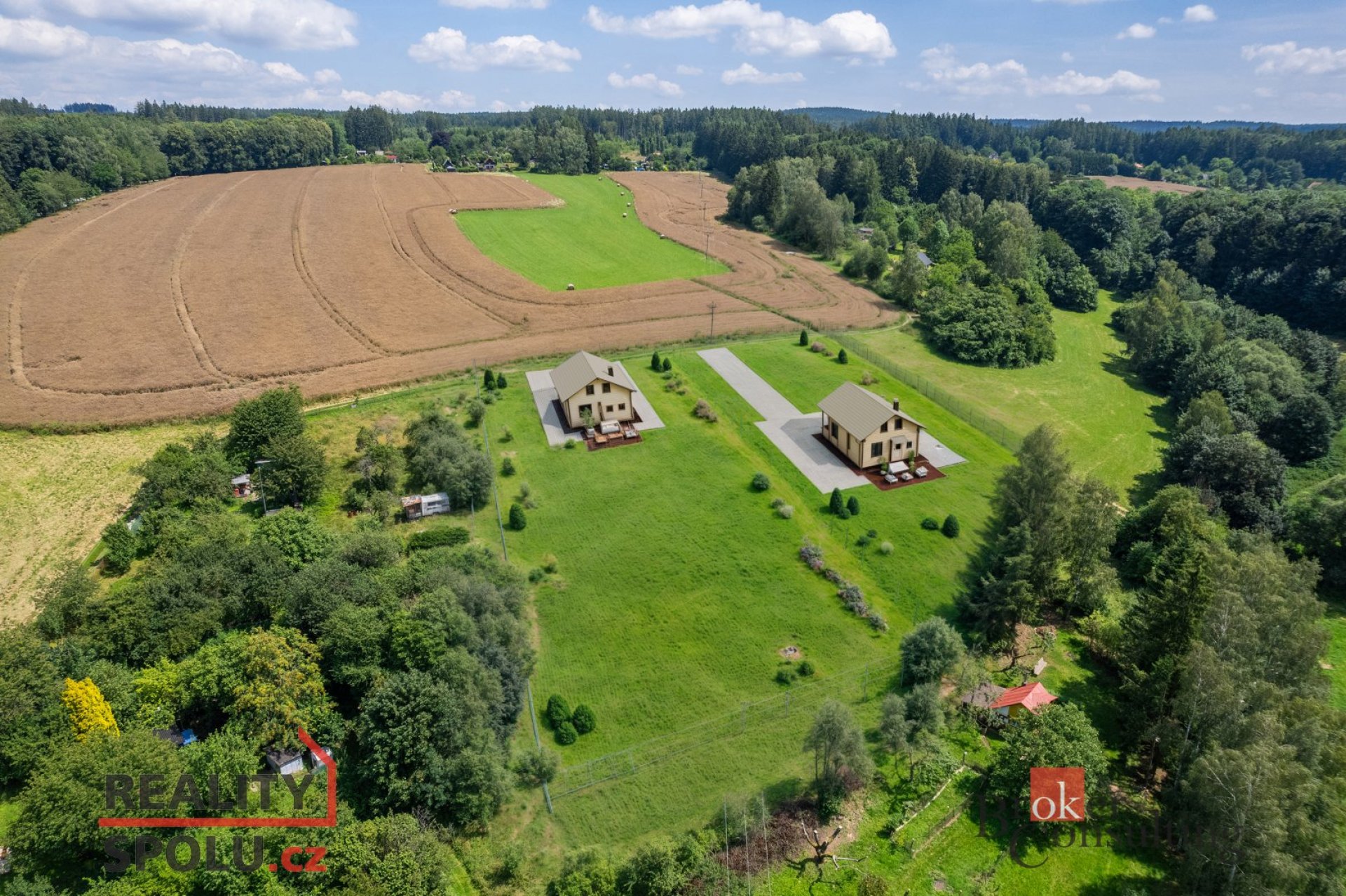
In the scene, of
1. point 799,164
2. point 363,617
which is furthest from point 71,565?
point 799,164

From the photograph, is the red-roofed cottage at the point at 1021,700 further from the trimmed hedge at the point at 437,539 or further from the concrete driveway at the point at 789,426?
the trimmed hedge at the point at 437,539

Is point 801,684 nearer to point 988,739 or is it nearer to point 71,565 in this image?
point 988,739

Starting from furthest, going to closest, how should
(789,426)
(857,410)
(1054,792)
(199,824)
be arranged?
(789,426) → (857,410) → (1054,792) → (199,824)

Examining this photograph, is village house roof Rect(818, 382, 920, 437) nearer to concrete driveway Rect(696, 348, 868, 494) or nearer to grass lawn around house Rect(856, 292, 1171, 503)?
concrete driveway Rect(696, 348, 868, 494)

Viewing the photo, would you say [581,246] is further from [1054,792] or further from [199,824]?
[1054,792]

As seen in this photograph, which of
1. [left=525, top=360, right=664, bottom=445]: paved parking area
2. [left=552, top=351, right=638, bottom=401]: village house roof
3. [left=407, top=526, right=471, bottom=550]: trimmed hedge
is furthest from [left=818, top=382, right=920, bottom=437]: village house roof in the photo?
[left=407, top=526, right=471, bottom=550]: trimmed hedge

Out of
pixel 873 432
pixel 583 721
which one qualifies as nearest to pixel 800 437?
pixel 873 432
